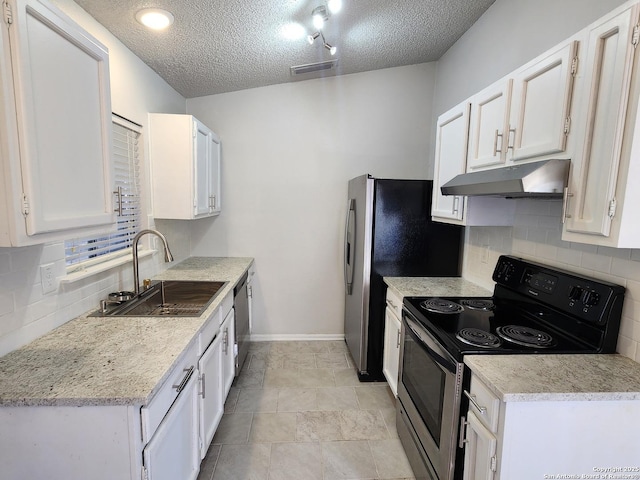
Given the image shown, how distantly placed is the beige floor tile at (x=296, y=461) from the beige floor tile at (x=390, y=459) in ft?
1.12

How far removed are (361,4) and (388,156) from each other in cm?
156

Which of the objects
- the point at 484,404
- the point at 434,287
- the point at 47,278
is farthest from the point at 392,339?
the point at 47,278

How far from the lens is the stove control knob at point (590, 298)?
1.36m

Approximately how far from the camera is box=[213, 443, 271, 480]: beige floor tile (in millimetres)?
1822

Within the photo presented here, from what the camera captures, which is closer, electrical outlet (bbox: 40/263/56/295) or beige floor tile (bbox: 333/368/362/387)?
electrical outlet (bbox: 40/263/56/295)

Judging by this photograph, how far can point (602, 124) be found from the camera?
1.08 metres

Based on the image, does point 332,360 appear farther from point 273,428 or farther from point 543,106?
point 543,106

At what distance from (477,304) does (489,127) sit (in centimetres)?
102

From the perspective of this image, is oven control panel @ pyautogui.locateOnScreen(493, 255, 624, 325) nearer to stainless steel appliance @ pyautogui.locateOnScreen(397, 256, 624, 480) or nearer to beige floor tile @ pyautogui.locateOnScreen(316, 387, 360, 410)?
stainless steel appliance @ pyautogui.locateOnScreen(397, 256, 624, 480)

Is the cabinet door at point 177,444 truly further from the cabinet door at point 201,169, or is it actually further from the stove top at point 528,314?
the cabinet door at point 201,169

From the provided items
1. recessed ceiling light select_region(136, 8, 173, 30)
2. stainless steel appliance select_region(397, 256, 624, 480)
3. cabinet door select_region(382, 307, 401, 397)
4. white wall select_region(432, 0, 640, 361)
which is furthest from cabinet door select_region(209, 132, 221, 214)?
white wall select_region(432, 0, 640, 361)

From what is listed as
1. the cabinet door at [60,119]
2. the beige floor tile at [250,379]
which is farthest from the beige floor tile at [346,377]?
the cabinet door at [60,119]

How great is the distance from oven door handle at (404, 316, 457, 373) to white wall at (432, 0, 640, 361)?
2.22 ft

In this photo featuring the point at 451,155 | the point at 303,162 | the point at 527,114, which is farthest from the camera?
the point at 303,162
